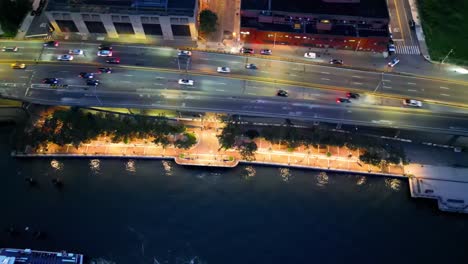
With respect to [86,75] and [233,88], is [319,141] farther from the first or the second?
[86,75]

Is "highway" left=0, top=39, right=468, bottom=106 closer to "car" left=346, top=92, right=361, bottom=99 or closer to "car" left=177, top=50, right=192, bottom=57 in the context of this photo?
"car" left=177, top=50, right=192, bottom=57

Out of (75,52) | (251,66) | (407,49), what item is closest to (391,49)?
(407,49)

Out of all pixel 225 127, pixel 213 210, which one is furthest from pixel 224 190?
pixel 225 127

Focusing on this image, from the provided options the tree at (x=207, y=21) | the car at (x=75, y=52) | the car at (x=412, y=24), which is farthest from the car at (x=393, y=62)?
the car at (x=75, y=52)

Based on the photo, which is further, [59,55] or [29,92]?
[59,55]

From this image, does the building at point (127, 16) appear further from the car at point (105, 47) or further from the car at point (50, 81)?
the car at point (50, 81)

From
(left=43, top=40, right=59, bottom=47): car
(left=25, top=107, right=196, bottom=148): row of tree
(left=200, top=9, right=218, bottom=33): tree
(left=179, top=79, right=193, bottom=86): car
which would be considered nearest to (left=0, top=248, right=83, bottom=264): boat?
(left=25, top=107, right=196, bottom=148): row of tree

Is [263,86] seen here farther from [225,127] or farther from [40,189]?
[40,189]
